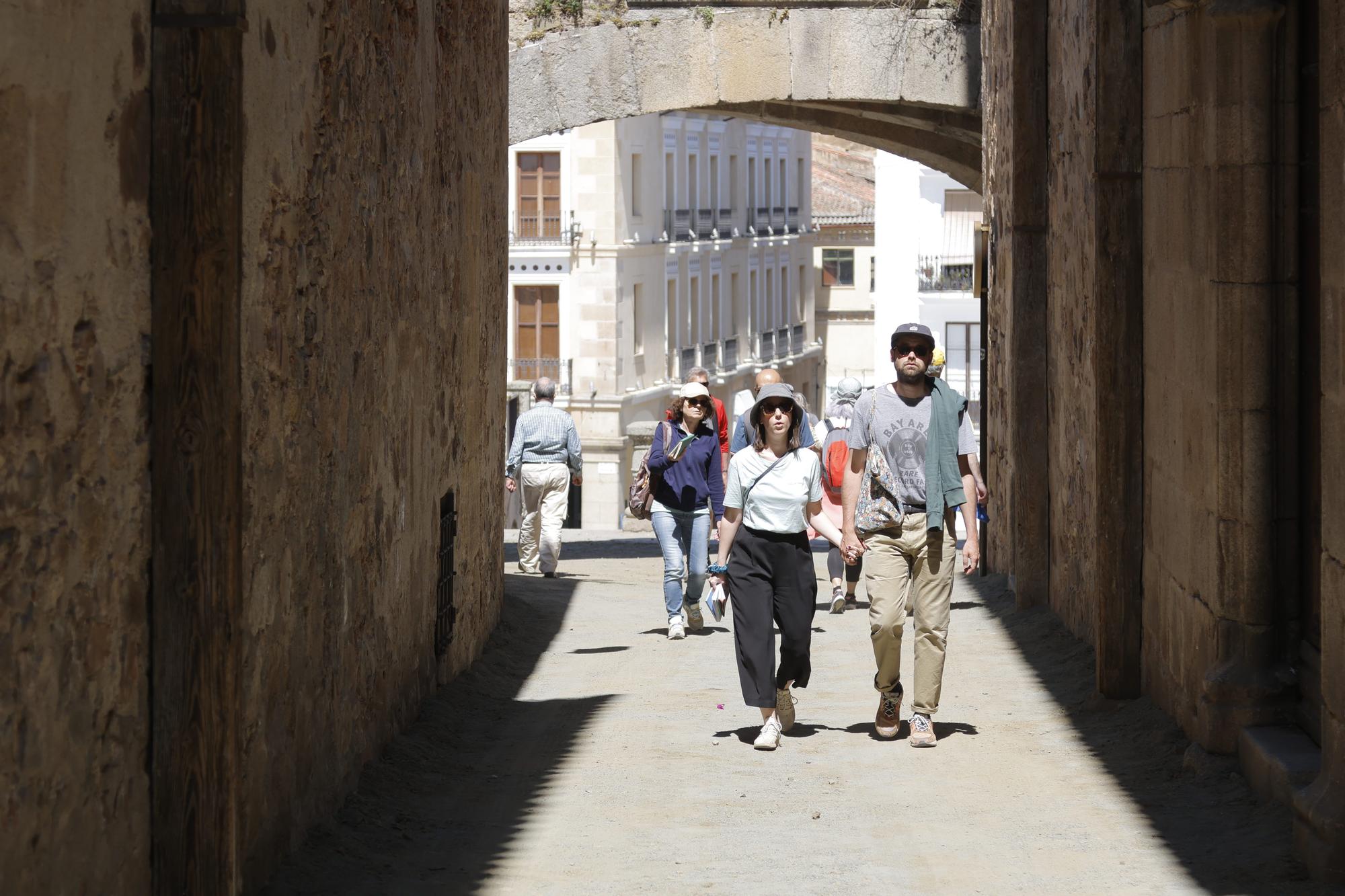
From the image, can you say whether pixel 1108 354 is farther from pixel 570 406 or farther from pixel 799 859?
pixel 570 406

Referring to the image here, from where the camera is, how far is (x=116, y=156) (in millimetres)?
4039

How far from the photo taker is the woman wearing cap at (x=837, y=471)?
11.5 m

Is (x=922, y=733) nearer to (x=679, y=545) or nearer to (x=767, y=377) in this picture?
(x=767, y=377)

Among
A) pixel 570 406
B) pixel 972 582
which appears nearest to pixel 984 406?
pixel 972 582

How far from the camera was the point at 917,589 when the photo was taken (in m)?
7.38

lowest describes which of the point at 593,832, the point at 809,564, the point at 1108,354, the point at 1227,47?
the point at 593,832

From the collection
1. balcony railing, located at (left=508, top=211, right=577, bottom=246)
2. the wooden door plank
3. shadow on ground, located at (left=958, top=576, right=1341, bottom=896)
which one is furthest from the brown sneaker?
balcony railing, located at (left=508, top=211, right=577, bottom=246)

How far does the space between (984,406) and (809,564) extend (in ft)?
21.0

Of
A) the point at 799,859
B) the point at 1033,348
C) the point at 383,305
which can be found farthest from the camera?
the point at 1033,348

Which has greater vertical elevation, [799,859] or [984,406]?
[984,406]

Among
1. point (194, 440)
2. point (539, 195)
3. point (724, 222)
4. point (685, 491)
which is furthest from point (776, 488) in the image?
point (724, 222)

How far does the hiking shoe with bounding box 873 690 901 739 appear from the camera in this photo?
756 cm

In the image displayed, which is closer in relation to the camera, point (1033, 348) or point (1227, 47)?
point (1227, 47)

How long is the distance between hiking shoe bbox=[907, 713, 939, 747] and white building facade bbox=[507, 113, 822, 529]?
2713 cm
